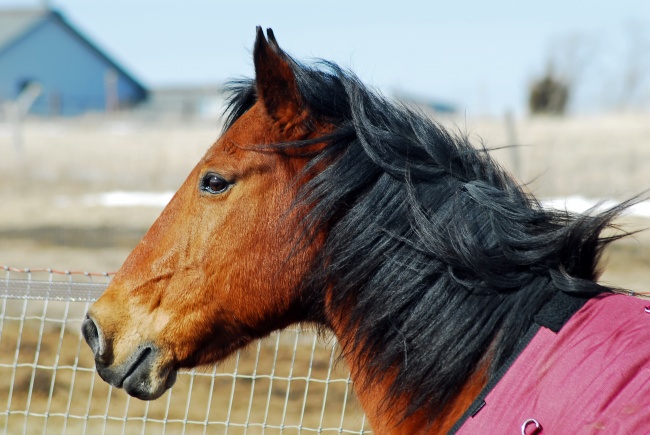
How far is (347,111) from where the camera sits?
2082 mm

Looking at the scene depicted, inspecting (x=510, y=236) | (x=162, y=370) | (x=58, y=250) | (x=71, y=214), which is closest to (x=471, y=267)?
(x=510, y=236)

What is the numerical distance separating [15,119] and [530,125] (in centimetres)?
1124

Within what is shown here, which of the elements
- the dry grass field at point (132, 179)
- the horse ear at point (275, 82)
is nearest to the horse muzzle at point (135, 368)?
the horse ear at point (275, 82)

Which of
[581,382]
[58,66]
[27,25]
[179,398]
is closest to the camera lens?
[581,382]

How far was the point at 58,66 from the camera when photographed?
4084 cm

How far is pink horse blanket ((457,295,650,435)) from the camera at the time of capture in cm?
154

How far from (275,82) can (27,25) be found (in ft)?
138

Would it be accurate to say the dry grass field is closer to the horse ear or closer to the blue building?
the horse ear

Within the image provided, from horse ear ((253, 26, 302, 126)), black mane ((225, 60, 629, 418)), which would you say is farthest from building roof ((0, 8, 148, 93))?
black mane ((225, 60, 629, 418))

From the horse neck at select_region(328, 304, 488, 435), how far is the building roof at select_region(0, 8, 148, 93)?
40.8 meters

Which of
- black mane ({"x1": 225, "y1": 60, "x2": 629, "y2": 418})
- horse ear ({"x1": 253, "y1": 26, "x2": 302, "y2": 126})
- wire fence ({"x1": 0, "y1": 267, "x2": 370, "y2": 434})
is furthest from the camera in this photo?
wire fence ({"x1": 0, "y1": 267, "x2": 370, "y2": 434})

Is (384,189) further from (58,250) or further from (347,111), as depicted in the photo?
(58,250)

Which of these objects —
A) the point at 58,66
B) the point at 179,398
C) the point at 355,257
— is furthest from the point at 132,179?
the point at 58,66

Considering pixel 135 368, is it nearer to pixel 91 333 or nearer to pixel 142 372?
pixel 142 372
